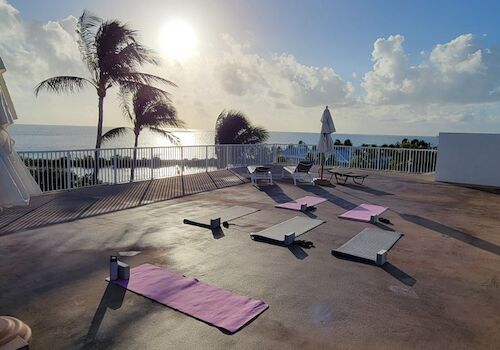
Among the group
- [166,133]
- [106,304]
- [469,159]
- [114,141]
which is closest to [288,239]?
[106,304]

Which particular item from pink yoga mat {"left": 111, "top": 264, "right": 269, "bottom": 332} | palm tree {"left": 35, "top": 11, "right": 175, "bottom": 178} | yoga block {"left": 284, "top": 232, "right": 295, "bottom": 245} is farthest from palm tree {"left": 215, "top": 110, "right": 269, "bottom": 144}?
pink yoga mat {"left": 111, "top": 264, "right": 269, "bottom": 332}

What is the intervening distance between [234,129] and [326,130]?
353 inches

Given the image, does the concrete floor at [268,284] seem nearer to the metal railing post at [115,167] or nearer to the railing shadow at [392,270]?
the railing shadow at [392,270]

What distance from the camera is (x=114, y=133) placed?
47.8 ft

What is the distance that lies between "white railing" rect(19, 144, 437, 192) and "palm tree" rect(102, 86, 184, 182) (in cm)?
381

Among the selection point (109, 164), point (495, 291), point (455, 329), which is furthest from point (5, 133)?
point (109, 164)

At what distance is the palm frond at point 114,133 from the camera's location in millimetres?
14272

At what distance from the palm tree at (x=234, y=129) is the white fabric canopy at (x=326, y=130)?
861cm

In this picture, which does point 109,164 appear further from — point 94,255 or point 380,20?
point 380,20

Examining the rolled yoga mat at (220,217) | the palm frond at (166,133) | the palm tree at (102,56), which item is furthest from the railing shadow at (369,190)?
the palm tree at (102,56)

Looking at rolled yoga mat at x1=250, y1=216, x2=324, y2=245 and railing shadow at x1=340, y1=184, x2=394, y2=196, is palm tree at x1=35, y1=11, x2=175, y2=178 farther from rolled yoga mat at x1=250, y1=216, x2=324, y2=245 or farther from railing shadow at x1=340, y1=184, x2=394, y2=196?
rolled yoga mat at x1=250, y1=216, x2=324, y2=245

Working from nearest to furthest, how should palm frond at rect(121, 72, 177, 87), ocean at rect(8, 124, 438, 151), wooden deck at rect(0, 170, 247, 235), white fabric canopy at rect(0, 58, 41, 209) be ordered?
white fabric canopy at rect(0, 58, 41, 209)
wooden deck at rect(0, 170, 247, 235)
palm frond at rect(121, 72, 177, 87)
ocean at rect(8, 124, 438, 151)

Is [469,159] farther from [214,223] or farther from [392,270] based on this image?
[214,223]

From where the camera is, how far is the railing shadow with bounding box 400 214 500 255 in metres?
5.02
